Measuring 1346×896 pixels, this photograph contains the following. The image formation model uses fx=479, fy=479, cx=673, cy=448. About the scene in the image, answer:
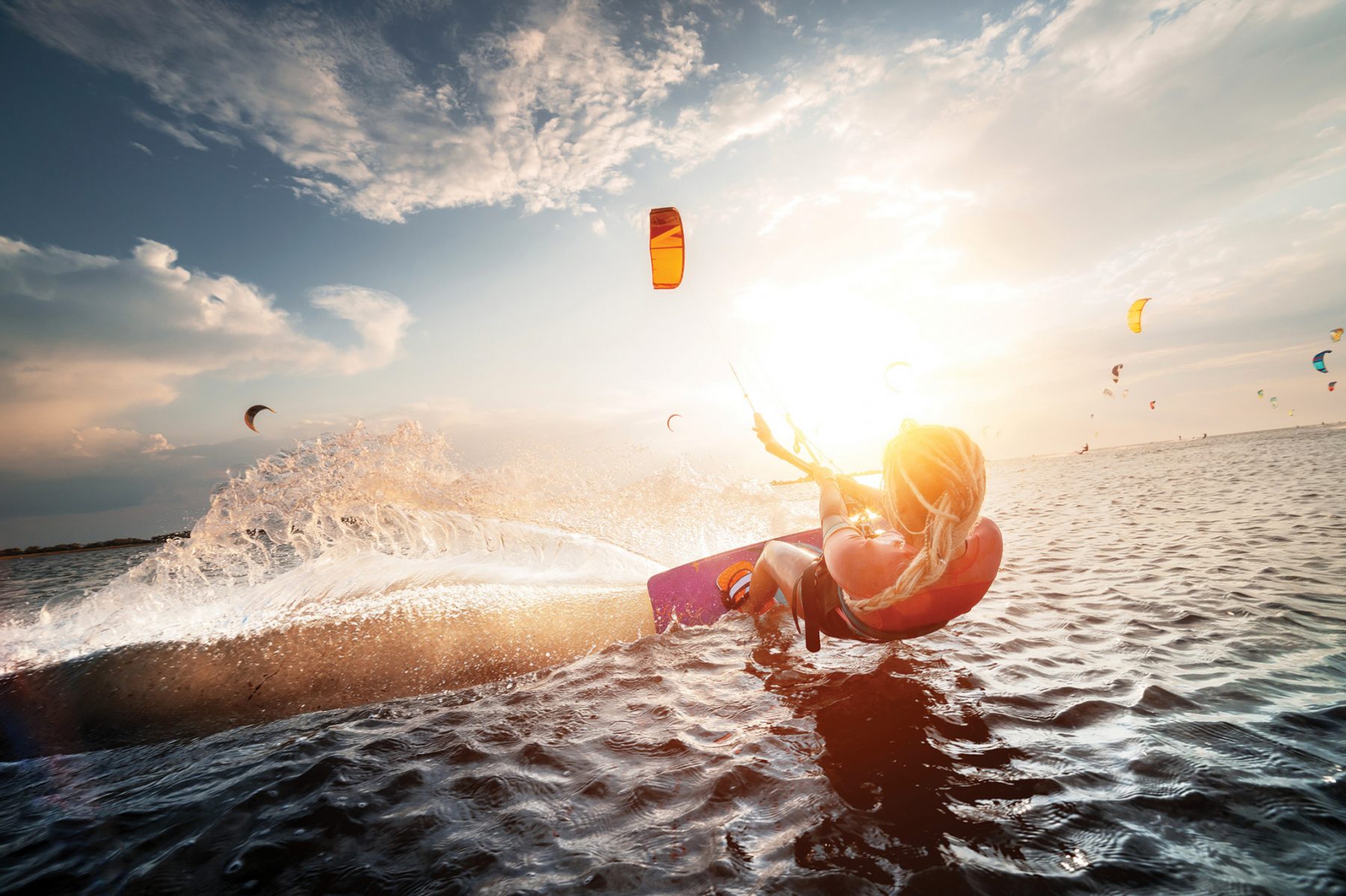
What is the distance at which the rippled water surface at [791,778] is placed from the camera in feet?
7.25

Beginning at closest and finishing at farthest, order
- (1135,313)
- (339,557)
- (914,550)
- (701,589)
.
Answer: (914,550), (701,589), (339,557), (1135,313)

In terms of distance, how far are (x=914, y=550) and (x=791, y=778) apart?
1.62 metres

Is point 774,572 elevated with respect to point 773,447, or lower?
lower

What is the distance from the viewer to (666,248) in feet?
29.1

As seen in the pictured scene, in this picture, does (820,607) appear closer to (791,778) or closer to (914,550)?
(914,550)

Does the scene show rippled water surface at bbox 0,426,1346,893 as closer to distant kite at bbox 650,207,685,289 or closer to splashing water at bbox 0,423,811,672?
splashing water at bbox 0,423,811,672

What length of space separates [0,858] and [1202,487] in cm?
2619

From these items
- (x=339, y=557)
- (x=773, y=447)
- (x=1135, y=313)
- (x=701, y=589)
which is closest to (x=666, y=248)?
(x=773, y=447)

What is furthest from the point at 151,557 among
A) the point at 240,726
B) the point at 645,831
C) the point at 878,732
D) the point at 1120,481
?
the point at 1120,481

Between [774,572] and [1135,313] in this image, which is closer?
[774,572]

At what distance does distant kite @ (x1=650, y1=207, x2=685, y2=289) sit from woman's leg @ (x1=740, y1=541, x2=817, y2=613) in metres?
5.53

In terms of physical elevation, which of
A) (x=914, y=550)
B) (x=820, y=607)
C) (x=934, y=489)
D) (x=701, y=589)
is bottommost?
(x=701, y=589)

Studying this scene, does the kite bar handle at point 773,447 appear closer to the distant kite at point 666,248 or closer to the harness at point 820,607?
the harness at point 820,607

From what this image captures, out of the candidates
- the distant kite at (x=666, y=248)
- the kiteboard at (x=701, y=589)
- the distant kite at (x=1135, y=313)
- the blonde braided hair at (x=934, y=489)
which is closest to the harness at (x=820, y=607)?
the blonde braided hair at (x=934, y=489)
